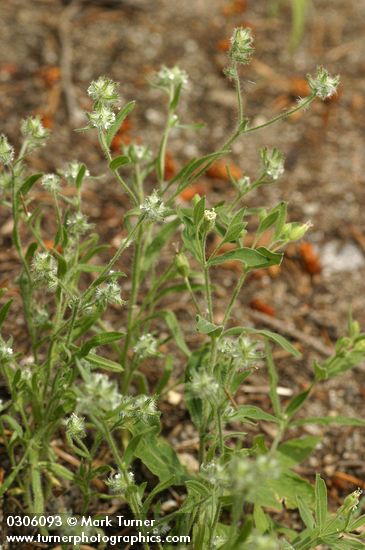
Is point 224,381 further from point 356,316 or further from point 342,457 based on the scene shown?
point 356,316

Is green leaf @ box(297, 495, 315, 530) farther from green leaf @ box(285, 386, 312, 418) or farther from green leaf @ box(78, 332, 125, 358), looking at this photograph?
green leaf @ box(78, 332, 125, 358)

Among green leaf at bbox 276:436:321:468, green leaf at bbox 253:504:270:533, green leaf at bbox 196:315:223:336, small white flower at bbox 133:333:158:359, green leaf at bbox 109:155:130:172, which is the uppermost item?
green leaf at bbox 109:155:130:172

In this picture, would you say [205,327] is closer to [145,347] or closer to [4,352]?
[145,347]

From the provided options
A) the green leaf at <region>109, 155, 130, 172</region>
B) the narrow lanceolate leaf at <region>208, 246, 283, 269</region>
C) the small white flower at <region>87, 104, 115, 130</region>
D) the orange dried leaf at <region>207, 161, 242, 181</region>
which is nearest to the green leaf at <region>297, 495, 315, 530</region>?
the narrow lanceolate leaf at <region>208, 246, 283, 269</region>

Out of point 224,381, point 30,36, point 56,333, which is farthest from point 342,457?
point 30,36

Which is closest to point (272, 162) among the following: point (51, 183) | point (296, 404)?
point (51, 183)

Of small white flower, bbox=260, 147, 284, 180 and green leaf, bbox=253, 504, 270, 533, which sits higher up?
small white flower, bbox=260, 147, 284, 180
